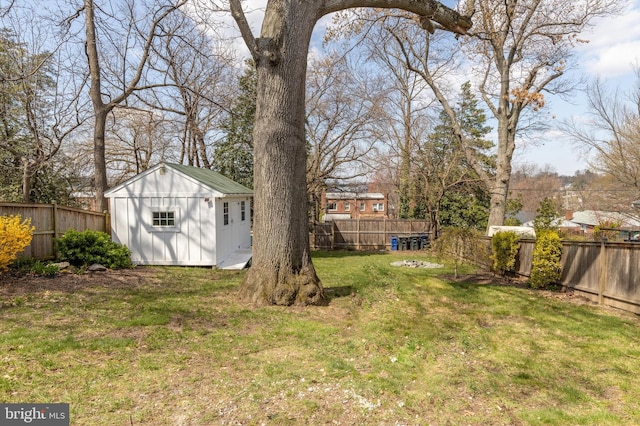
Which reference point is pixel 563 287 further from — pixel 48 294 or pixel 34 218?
pixel 34 218

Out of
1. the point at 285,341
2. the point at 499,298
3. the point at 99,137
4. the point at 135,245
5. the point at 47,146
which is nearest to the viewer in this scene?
the point at 285,341

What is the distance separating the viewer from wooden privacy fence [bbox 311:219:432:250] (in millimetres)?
19359

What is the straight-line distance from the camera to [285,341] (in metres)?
4.46

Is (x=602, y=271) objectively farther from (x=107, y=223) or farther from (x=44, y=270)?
(x=107, y=223)

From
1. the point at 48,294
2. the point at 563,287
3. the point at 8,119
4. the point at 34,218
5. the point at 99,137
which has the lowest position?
the point at 563,287

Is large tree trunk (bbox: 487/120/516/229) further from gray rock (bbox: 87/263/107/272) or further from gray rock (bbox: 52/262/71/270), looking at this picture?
gray rock (bbox: 52/262/71/270)

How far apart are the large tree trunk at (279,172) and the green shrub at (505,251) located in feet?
22.3

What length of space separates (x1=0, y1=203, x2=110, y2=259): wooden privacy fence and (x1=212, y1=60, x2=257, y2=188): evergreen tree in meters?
10.1

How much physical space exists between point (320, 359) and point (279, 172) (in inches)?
123

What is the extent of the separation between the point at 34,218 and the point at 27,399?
24.4 feet

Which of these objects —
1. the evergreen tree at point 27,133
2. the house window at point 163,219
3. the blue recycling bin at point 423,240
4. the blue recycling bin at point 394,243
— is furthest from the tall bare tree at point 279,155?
the blue recycling bin at point 423,240

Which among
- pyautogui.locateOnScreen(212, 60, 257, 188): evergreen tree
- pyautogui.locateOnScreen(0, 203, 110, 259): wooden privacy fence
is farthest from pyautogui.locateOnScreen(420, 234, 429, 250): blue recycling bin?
pyautogui.locateOnScreen(0, 203, 110, 259): wooden privacy fence

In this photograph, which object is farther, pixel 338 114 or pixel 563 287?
pixel 338 114

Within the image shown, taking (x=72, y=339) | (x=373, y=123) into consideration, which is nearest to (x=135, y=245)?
(x=72, y=339)
